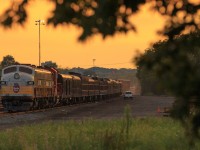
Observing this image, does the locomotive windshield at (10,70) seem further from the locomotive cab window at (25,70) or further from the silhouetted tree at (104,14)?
the silhouetted tree at (104,14)

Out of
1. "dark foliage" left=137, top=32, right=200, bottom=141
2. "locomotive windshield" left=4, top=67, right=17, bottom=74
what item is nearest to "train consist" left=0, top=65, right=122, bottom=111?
"locomotive windshield" left=4, top=67, right=17, bottom=74

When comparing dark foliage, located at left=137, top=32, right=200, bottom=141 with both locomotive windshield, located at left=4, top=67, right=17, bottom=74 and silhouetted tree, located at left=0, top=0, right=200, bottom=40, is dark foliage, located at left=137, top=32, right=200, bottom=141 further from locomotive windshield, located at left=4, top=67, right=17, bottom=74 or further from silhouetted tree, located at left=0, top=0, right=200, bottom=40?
locomotive windshield, located at left=4, top=67, right=17, bottom=74

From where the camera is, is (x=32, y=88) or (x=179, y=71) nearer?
(x=179, y=71)

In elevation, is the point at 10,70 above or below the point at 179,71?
above

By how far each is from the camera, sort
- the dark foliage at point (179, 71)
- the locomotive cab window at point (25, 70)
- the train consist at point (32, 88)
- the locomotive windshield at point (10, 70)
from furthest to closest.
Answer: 1. the locomotive windshield at point (10, 70)
2. the locomotive cab window at point (25, 70)
3. the train consist at point (32, 88)
4. the dark foliage at point (179, 71)

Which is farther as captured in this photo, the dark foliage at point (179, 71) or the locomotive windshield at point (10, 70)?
the locomotive windshield at point (10, 70)

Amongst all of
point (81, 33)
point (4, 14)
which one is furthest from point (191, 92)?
point (4, 14)

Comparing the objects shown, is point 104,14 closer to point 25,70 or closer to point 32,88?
point 32,88

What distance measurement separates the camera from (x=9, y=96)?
128 feet

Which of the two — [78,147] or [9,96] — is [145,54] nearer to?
[78,147]

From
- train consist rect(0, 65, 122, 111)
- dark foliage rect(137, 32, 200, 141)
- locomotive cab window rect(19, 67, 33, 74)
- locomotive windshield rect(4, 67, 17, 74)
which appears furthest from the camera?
locomotive windshield rect(4, 67, 17, 74)

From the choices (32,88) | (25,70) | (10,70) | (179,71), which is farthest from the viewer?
(10,70)

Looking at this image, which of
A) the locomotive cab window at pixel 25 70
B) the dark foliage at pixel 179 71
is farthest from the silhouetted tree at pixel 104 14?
the locomotive cab window at pixel 25 70

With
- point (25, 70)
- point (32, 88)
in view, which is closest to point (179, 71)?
point (32, 88)
